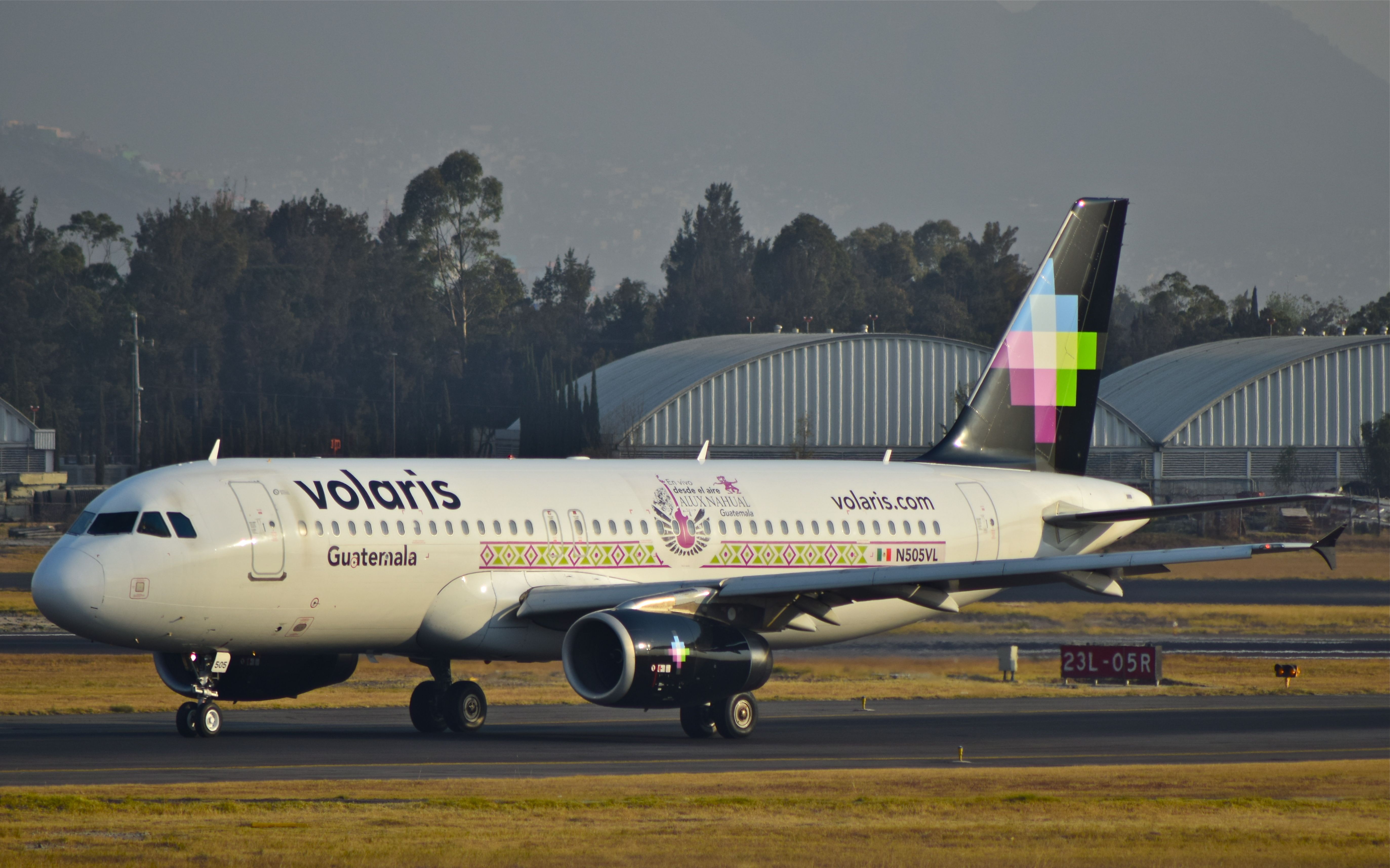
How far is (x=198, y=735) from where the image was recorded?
27297mm

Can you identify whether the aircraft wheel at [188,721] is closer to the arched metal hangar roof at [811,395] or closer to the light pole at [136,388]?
the light pole at [136,388]

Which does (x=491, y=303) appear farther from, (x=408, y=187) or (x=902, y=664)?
(x=902, y=664)

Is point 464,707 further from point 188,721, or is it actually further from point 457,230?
point 457,230

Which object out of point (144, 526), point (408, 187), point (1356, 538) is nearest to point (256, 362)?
point (408, 187)

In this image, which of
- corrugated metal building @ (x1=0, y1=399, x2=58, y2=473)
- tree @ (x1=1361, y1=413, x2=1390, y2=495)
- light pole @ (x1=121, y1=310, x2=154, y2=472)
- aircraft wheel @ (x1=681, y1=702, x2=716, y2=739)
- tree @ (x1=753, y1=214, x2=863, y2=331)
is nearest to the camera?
aircraft wheel @ (x1=681, y1=702, x2=716, y2=739)

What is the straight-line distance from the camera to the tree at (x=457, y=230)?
578 ft

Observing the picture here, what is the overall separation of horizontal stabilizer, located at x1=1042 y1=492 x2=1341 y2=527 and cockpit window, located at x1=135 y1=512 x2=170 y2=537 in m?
15.9

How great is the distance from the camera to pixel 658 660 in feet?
86.9

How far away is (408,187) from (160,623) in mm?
155699

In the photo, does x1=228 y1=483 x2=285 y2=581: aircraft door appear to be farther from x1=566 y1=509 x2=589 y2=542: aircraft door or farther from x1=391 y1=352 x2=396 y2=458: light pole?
x1=391 y1=352 x2=396 y2=458: light pole

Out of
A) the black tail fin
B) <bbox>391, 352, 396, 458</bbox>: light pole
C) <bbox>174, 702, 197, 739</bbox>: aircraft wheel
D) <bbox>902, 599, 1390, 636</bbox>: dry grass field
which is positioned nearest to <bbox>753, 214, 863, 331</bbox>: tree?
<bbox>391, 352, 396, 458</bbox>: light pole

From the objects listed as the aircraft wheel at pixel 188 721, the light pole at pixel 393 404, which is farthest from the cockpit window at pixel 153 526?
the light pole at pixel 393 404

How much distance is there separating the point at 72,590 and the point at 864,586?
39.2ft

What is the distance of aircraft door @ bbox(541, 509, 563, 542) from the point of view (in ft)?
96.0
